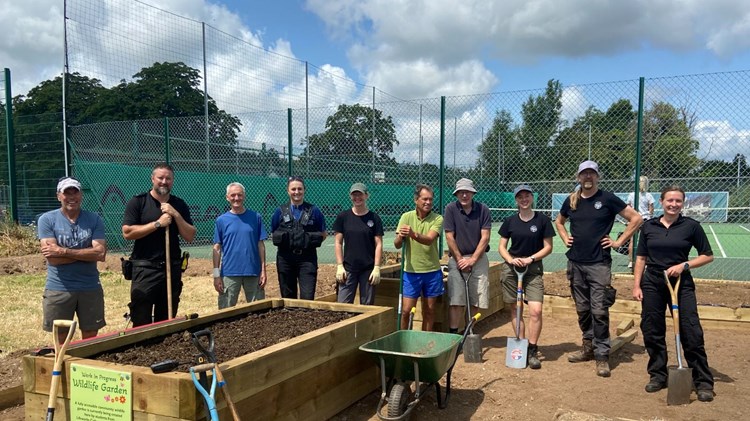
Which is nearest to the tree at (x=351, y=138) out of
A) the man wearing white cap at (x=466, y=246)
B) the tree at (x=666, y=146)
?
the tree at (x=666, y=146)

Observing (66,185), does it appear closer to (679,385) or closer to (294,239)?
(294,239)

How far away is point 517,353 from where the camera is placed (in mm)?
5332

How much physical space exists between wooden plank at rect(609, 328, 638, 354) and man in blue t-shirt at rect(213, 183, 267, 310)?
350cm

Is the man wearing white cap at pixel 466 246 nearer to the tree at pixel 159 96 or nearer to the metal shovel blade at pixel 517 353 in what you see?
the metal shovel blade at pixel 517 353

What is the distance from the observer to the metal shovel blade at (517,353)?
17.5ft

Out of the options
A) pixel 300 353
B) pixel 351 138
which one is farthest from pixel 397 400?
pixel 351 138

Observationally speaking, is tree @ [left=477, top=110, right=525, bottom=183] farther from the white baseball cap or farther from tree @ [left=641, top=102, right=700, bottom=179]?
the white baseball cap

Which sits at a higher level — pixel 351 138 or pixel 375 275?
pixel 351 138

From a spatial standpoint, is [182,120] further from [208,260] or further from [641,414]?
[641,414]

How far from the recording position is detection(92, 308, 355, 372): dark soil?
337 cm

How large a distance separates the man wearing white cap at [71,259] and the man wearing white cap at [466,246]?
10.6ft

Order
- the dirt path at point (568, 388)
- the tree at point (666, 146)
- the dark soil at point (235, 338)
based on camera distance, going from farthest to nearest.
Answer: the tree at point (666, 146) → the dirt path at point (568, 388) → the dark soil at point (235, 338)

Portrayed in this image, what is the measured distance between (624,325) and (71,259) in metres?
5.77

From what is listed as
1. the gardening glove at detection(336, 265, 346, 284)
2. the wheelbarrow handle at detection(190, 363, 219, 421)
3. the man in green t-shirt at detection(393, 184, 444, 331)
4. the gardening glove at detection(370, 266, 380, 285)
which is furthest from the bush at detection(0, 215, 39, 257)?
the wheelbarrow handle at detection(190, 363, 219, 421)
